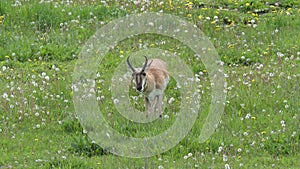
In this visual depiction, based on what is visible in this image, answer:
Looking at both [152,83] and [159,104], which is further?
[159,104]

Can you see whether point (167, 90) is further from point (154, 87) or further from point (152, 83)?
point (152, 83)

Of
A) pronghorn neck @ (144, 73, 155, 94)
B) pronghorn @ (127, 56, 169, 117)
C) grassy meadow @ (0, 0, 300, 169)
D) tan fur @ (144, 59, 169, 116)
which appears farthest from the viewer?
tan fur @ (144, 59, 169, 116)

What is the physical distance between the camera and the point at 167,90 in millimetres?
13398

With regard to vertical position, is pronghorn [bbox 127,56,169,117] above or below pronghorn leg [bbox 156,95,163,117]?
above

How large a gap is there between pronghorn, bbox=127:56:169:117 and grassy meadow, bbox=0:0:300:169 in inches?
10.0

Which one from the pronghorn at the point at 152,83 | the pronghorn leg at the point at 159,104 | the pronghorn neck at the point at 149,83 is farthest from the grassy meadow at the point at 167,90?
the pronghorn neck at the point at 149,83

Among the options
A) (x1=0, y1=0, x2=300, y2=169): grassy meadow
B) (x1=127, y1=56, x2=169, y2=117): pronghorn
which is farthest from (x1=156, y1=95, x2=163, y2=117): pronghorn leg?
(x1=0, y1=0, x2=300, y2=169): grassy meadow

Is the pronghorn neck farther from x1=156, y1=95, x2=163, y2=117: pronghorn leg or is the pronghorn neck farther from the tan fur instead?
x1=156, y1=95, x2=163, y2=117: pronghorn leg

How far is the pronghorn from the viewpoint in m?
11.7

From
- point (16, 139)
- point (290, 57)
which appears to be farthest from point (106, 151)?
point (290, 57)

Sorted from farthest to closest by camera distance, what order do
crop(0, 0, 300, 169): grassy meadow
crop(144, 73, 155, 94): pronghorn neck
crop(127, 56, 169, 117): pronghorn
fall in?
crop(144, 73, 155, 94): pronghorn neck < crop(127, 56, 169, 117): pronghorn < crop(0, 0, 300, 169): grassy meadow

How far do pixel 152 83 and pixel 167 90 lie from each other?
122 centimetres

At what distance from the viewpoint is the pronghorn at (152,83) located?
11.7 meters

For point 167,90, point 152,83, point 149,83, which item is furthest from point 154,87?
point 167,90
